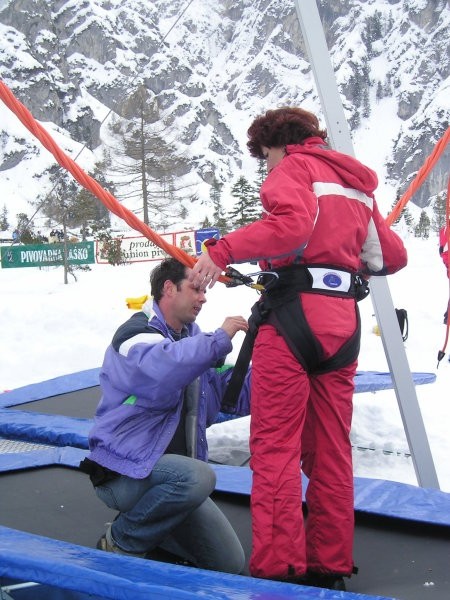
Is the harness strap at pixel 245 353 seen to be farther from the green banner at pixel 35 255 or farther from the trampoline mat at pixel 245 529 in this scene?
the green banner at pixel 35 255

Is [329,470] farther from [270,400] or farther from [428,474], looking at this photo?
[428,474]

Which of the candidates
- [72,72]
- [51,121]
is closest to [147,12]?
[72,72]

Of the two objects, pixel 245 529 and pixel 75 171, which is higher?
pixel 75 171

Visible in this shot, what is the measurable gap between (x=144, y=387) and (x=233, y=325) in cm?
32

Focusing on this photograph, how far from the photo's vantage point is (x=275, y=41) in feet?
288

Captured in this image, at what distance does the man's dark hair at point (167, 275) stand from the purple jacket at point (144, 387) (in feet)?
0.32

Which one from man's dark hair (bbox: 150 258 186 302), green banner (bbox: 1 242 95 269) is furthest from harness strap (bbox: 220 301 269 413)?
green banner (bbox: 1 242 95 269)

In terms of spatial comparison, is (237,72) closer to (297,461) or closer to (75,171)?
(75,171)

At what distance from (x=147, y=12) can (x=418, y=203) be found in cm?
4087

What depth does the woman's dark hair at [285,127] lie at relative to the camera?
1823mm

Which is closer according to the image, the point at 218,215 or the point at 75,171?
the point at 75,171

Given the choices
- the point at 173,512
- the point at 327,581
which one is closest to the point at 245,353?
the point at 173,512

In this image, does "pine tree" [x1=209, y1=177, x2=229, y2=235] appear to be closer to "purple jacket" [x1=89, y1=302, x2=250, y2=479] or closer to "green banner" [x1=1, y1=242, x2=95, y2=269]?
"green banner" [x1=1, y1=242, x2=95, y2=269]

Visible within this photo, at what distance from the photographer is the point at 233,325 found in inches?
71.9
